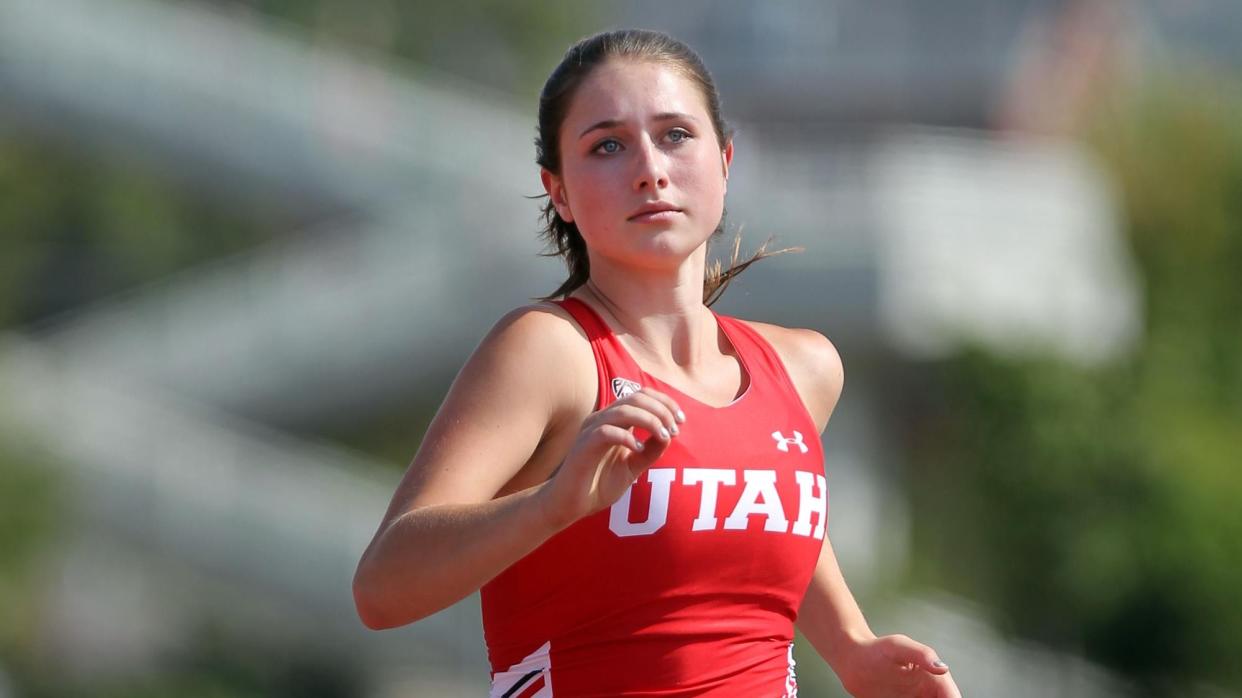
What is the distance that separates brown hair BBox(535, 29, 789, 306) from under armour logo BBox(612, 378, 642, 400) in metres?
0.30

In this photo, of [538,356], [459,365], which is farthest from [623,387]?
[459,365]

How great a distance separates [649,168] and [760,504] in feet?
2.29

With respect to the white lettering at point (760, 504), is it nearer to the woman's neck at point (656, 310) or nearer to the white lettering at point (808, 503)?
the white lettering at point (808, 503)

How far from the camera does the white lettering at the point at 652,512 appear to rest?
3852mm

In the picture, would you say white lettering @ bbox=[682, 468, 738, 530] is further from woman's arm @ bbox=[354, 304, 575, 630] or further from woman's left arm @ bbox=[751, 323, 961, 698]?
woman's left arm @ bbox=[751, 323, 961, 698]

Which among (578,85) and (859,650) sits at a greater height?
(578,85)

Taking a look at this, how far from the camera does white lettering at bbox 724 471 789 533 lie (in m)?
3.92

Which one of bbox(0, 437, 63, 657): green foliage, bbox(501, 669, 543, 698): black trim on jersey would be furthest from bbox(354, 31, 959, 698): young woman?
bbox(0, 437, 63, 657): green foliage

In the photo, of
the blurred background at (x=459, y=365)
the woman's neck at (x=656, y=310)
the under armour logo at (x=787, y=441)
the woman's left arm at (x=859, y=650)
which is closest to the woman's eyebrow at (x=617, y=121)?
the woman's neck at (x=656, y=310)

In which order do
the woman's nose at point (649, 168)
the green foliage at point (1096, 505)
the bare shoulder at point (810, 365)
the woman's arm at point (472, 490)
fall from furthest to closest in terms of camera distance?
the green foliage at point (1096, 505)
the bare shoulder at point (810, 365)
the woman's nose at point (649, 168)
the woman's arm at point (472, 490)

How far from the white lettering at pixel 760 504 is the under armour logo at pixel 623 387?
0.27 meters

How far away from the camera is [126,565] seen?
22531 mm

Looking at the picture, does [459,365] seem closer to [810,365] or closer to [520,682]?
[810,365]

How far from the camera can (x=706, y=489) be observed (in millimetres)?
3887
